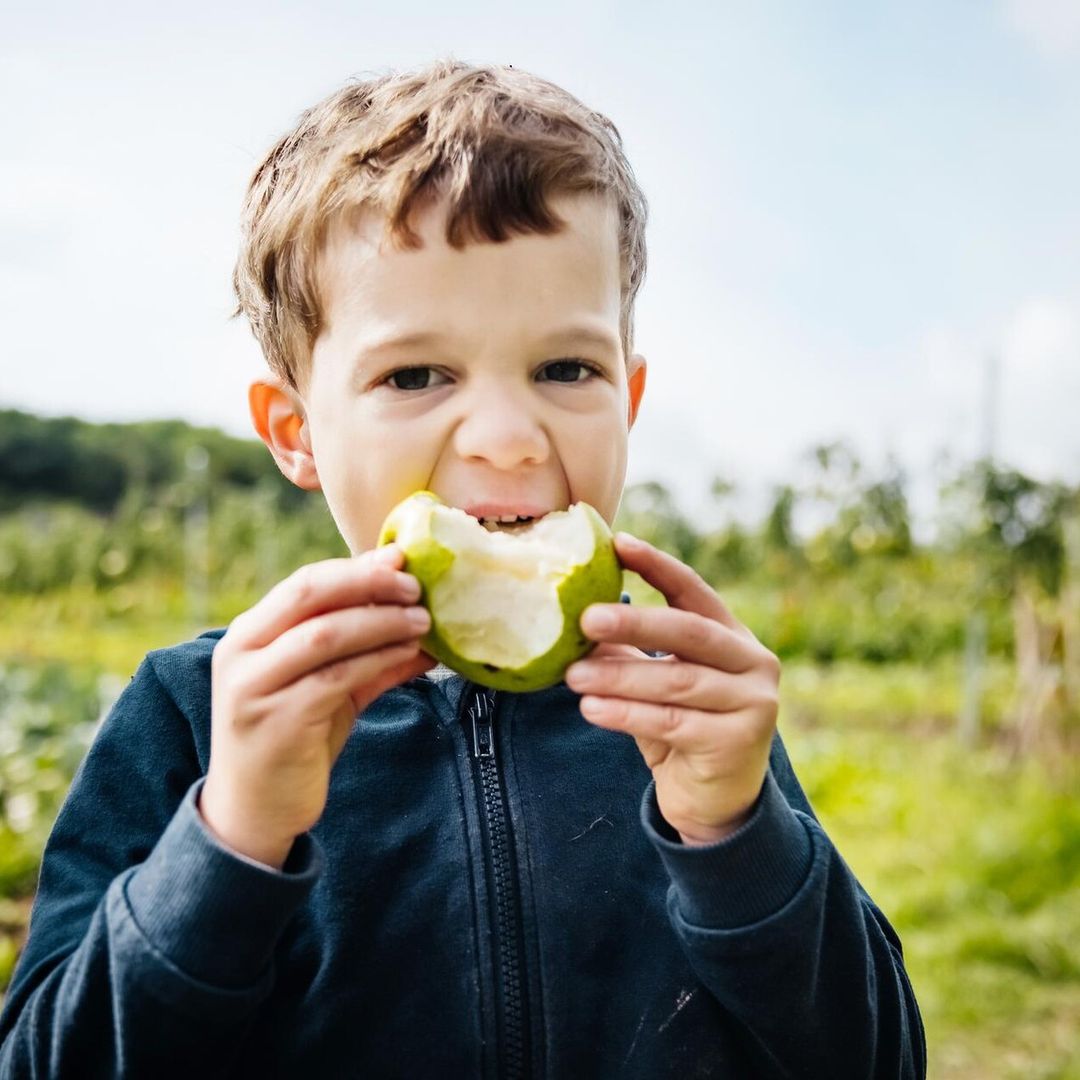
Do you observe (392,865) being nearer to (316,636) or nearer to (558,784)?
(558,784)

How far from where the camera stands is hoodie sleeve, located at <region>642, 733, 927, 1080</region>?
3.68ft

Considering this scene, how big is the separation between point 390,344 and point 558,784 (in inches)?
22.1

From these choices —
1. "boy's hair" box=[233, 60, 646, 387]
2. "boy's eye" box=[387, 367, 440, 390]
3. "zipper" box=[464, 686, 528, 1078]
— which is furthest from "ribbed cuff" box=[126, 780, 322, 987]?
"boy's hair" box=[233, 60, 646, 387]

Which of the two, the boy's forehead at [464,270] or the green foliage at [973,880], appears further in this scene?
the green foliage at [973,880]

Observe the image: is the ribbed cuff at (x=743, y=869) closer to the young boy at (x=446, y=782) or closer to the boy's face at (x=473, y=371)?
the young boy at (x=446, y=782)

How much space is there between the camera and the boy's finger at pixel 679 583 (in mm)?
1119

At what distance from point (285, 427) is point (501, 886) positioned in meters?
0.66

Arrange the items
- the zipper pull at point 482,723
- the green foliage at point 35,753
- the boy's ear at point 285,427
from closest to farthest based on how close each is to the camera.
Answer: the zipper pull at point 482,723 < the boy's ear at point 285,427 < the green foliage at point 35,753

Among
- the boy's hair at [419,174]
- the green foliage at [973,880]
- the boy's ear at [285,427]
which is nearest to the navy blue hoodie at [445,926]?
the boy's ear at [285,427]

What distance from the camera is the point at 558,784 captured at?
1351 millimetres

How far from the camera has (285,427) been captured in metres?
1.49

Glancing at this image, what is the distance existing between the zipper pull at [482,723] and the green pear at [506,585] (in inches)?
8.9

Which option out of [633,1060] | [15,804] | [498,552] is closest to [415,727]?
[498,552]

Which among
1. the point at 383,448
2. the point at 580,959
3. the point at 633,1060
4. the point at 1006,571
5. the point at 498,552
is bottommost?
the point at 633,1060
